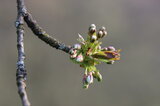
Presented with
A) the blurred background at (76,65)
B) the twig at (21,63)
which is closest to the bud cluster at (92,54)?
the twig at (21,63)

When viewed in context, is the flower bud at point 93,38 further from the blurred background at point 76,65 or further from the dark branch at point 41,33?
the blurred background at point 76,65

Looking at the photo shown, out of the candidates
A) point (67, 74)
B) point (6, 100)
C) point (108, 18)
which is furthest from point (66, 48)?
point (108, 18)

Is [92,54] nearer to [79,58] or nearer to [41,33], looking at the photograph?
[79,58]

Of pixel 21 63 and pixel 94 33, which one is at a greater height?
pixel 94 33

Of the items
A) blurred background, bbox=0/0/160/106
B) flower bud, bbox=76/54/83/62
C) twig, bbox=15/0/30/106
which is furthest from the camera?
blurred background, bbox=0/0/160/106

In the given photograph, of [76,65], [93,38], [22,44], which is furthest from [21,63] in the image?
[76,65]

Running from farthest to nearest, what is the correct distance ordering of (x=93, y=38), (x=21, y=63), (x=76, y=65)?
(x=76, y=65)
(x=93, y=38)
(x=21, y=63)

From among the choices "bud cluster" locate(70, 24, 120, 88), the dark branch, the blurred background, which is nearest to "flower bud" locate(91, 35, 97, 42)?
"bud cluster" locate(70, 24, 120, 88)

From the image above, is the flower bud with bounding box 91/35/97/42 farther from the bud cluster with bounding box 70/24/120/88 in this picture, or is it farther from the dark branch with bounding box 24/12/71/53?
the dark branch with bounding box 24/12/71/53
